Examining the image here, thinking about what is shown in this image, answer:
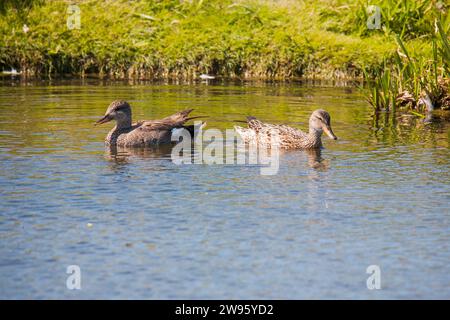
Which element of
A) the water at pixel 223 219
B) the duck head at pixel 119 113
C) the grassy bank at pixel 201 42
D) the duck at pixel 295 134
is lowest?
the water at pixel 223 219

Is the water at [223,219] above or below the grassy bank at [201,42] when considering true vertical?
below

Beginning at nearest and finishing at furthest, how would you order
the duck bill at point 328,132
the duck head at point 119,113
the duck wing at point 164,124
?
the duck bill at point 328,132 → the duck wing at point 164,124 → the duck head at point 119,113

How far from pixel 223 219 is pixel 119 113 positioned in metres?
4.96

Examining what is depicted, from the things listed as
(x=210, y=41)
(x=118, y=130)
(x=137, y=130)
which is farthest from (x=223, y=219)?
(x=210, y=41)

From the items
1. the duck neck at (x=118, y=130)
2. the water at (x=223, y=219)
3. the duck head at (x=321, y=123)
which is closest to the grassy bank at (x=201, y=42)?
the water at (x=223, y=219)

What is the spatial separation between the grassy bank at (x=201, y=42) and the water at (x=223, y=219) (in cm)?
551

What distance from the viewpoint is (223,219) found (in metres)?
8.80

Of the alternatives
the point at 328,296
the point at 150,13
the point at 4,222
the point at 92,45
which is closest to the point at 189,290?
the point at 328,296

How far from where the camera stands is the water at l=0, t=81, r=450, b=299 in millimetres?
7129

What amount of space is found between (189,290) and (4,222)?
251cm

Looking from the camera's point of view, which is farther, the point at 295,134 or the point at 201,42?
the point at 201,42

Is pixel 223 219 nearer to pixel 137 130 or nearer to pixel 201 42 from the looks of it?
pixel 137 130

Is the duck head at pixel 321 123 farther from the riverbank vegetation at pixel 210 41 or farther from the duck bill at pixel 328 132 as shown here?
the riverbank vegetation at pixel 210 41

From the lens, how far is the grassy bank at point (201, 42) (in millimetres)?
19641
